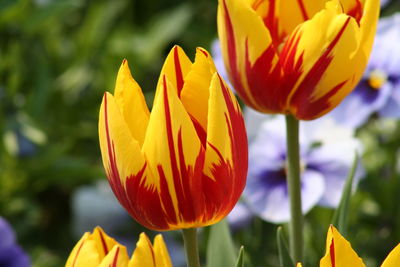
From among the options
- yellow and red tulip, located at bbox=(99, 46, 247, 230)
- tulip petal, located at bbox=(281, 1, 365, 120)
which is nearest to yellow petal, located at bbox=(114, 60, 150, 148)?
yellow and red tulip, located at bbox=(99, 46, 247, 230)

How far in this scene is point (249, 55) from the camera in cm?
63

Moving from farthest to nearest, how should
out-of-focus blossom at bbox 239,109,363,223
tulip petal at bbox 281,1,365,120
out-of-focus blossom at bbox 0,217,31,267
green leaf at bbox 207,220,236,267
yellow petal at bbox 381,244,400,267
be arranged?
out-of-focus blossom at bbox 0,217,31,267 → out-of-focus blossom at bbox 239,109,363,223 → green leaf at bbox 207,220,236,267 → tulip petal at bbox 281,1,365,120 → yellow petal at bbox 381,244,400,267

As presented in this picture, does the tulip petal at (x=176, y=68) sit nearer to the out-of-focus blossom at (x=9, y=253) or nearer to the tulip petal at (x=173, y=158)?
the tulip petal at (x=173, y=158)

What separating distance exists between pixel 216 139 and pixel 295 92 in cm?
10

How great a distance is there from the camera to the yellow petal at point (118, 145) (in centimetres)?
54

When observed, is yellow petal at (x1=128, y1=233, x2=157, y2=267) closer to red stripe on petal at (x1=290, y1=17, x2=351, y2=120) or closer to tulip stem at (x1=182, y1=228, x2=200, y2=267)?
tulip stem at (x1=182, y1=228, x2=200, y2=267)

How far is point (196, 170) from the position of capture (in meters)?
0.56

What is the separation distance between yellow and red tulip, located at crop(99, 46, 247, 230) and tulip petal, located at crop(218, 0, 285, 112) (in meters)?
0.06

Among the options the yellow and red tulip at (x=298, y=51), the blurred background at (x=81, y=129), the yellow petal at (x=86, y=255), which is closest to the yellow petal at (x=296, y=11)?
the yellow and red tulip at (x=298, y=51)

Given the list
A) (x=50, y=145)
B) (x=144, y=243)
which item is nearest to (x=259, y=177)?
(x=144, y=243)

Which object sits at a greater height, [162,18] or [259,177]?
[162,18]

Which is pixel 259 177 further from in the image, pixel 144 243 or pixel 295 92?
pixel 144 243

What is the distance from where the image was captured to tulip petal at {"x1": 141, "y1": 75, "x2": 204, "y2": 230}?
538 mm

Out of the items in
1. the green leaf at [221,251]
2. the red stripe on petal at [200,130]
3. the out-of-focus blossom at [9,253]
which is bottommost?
the out-of-focus blossom at [9,253]
